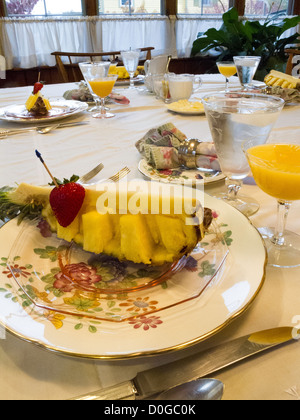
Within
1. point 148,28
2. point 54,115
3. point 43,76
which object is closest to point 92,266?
point 54,115

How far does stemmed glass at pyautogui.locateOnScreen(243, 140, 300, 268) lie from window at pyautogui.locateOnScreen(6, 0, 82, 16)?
306 cm

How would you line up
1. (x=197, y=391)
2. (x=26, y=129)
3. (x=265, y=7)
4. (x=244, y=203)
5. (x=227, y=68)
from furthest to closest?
(x=265, y=7) < (x=227, y=68) < (x=26, y=129) < (x=244, y=203) < (x=197, y=391)

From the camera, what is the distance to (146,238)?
0.42 meters

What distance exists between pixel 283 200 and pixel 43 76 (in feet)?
10.5

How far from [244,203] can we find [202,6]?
3.64 m

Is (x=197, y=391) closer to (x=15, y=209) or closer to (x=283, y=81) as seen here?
(x=15, y=209)

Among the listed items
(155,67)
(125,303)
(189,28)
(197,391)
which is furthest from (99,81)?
(189,28)

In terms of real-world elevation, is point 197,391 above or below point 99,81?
below

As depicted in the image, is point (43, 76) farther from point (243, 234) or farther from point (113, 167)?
point (243, 234)

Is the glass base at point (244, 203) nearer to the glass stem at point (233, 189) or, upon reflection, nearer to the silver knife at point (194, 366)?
the glass stem at point (233, 189)

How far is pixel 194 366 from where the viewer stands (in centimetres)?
32

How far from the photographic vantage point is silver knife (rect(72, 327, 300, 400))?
0.30 meters

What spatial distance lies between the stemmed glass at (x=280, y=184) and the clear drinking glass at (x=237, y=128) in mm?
46

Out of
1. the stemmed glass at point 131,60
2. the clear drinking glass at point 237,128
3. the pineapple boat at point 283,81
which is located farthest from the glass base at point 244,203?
the stemmed glass at point 131,60
